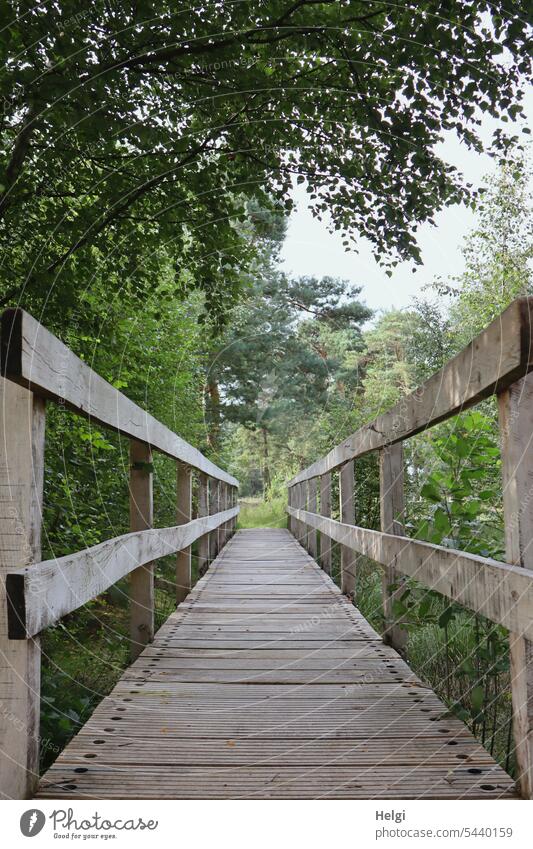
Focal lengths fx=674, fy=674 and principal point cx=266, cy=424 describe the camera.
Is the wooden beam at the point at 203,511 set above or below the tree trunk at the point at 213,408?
below

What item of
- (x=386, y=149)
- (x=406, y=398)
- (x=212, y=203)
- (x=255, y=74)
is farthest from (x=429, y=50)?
(x=406, y=398)

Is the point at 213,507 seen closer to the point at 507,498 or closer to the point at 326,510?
the point at 326,510

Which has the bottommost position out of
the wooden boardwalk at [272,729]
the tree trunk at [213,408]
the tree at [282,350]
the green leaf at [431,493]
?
the wooden boardwalk at [272,729]

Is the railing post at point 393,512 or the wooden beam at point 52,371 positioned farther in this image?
the railing post at point 393,512

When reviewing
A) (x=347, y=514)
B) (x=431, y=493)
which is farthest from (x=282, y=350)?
(x=431, y=493)

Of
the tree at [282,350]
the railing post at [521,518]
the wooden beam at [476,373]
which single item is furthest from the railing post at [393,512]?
the tree at [282,350]

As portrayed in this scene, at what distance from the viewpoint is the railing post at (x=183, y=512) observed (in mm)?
3945

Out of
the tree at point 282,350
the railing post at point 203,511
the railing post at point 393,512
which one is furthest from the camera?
the tree at point 282,350

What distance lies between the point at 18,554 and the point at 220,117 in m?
4.46

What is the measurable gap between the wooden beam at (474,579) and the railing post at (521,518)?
0.04 m

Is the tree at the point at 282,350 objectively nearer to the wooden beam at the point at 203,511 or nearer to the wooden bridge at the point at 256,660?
the wooden beam at the point at 203,511

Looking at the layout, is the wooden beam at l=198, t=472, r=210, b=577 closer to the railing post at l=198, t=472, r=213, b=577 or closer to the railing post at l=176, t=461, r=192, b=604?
the railing post at l=198, t=472, r=213, b=577

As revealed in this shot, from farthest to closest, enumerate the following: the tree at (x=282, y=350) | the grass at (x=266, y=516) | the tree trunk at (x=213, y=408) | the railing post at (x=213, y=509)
A: the grass at (x=266, y=516), the tree trunk at (x=213, y=408), the tree at (x=282, y=350), the railing post at (x=213, y=509)

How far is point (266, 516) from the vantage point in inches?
736
